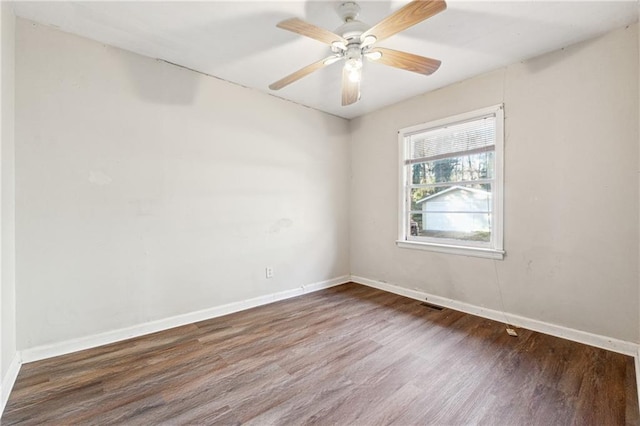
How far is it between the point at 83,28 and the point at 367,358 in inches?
130

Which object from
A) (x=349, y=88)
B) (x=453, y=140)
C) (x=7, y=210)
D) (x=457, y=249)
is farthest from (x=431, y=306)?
(x=7, y=210)

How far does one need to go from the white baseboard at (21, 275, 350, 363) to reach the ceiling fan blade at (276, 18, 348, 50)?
8.54 feet

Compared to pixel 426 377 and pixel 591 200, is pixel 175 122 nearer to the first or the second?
pixel 426 377

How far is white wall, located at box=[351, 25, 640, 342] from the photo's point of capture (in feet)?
7.08

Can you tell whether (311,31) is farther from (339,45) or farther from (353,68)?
(353,68)

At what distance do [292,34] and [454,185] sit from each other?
227 centimetres

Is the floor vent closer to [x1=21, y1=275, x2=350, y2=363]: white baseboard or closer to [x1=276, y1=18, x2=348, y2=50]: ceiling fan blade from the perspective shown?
[x1=21, y1=275, x2=350, y2=363]: white baseboard

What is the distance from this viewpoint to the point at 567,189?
2.41 meters

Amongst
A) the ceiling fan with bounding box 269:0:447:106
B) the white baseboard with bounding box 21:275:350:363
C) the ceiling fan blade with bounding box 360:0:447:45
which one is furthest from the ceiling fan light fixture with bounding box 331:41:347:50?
the white baseboard with bounding box 21:275:350:363

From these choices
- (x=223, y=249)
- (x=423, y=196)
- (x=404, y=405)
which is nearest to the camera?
(x=404, y=405)

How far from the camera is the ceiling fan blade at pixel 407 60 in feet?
6.41

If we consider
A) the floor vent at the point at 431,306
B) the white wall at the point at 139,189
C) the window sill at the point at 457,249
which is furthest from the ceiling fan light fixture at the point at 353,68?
the floor vent at the point at 431,306

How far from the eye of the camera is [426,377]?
1.89 m

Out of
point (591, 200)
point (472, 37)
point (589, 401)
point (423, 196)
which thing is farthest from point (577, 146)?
point (589, 401)
